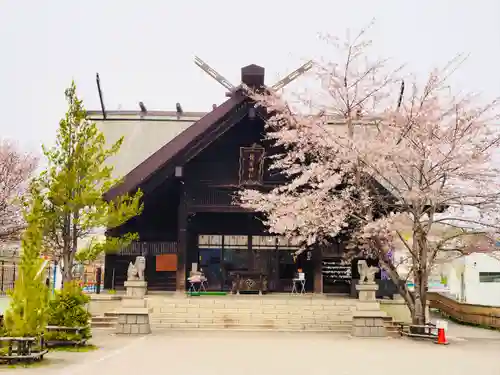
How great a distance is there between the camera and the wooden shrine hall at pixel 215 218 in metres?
22.0

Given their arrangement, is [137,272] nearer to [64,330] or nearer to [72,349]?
[64,330]

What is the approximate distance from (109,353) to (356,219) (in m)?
10.2

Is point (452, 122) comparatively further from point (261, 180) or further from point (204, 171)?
point (204, 171)

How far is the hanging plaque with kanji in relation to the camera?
74.9 feet

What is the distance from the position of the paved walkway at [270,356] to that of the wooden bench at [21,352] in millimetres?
389

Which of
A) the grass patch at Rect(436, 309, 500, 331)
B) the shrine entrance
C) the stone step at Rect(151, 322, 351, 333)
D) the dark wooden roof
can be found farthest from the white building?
the dark wooden roof

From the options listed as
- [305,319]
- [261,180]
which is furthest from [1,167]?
[305,319]

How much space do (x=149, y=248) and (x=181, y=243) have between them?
2.83 m

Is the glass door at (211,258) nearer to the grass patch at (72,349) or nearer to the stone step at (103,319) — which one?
the stone step at (103,319)

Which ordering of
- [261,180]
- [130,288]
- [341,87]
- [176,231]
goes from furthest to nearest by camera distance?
[176,231], [261,180], [341,87], [130,288]

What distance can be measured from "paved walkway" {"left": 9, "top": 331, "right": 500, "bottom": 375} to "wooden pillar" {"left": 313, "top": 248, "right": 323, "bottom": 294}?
230 inches

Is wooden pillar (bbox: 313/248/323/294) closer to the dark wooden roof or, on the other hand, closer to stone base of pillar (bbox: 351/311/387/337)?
stone base of pillar (bbox: 351/311/387/337)

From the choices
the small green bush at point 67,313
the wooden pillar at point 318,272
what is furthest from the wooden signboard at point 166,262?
the small green bush at point 67,313

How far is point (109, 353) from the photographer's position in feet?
43.8
